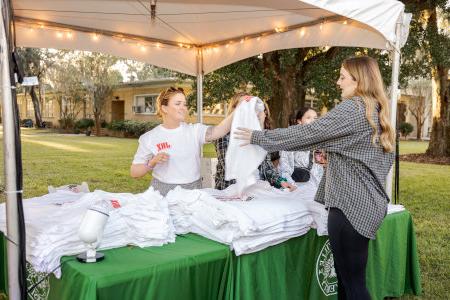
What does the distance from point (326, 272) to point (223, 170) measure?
3.83 ft

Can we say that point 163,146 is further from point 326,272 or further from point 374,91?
point 374,91

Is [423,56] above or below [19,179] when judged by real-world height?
above

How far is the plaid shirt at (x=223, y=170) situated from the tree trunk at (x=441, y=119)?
1336cm

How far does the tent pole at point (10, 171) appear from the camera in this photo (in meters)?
1.95

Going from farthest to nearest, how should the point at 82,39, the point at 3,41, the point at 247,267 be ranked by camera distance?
the point at 82,39 → the point at 247,267 → the point at 3,41

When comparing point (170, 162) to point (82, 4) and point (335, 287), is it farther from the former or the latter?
point (82, 4)

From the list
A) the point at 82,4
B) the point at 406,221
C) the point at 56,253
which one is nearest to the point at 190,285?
the point at 56,253

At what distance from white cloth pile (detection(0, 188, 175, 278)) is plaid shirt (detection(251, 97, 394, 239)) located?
89 centimetres

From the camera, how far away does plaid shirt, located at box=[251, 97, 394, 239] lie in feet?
6.76

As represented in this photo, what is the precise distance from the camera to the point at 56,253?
1.96 metres

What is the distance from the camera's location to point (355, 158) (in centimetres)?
207

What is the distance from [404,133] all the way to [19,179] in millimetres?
31068

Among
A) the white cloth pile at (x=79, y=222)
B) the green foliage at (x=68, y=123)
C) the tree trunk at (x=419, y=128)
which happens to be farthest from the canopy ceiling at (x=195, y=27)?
the tree trunk at (x=419, y=128)

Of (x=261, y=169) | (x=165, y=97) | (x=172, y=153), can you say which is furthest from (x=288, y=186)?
(x=165, y=97)
